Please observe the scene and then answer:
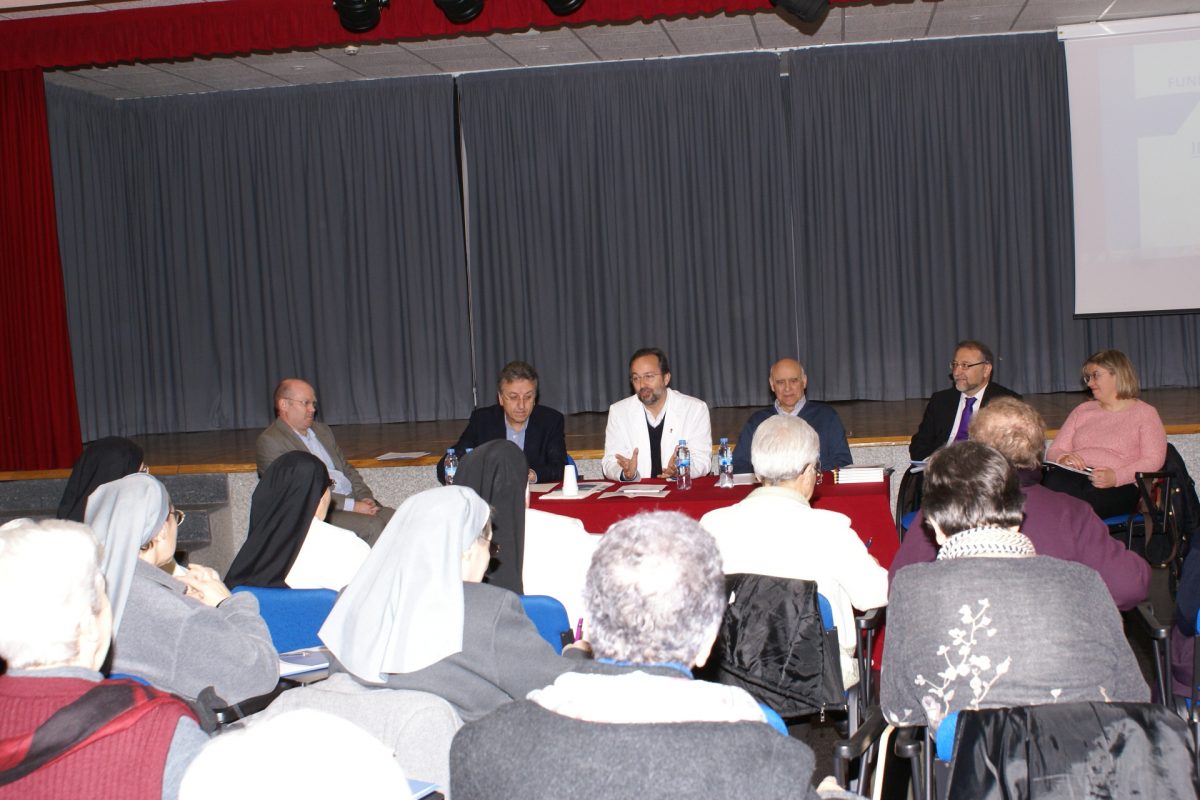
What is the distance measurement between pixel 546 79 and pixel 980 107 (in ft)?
12.5

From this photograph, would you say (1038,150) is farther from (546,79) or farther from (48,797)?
(48,797)

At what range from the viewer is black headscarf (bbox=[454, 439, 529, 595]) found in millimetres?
3439

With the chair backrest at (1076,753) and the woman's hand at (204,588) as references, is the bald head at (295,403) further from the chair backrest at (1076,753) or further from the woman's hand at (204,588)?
the chair backrest at (1076,753)

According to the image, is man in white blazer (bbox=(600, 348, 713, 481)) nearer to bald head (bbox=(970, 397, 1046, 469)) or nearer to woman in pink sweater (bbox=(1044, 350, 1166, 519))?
woman in pink sweater (bbox=(1044, 350, 1166, 519))

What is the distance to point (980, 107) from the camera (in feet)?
32.0

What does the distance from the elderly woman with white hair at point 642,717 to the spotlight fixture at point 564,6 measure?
19.9 feet

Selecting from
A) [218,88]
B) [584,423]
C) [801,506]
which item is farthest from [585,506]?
[218,88]

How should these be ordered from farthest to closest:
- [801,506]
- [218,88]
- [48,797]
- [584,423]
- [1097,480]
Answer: [218,88] → [584,423] → [1097,480] → [801,506] → [48,797]

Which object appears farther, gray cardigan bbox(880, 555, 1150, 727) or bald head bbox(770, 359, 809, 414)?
bald head bbox(770, 359, 809, 414)

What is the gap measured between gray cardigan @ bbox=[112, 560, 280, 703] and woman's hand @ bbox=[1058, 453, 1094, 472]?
166 inches

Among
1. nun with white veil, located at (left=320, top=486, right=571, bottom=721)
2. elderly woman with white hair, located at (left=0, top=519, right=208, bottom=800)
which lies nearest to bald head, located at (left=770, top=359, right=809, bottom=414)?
nun with white veil, located at (left=320, top=486, right=571, bottom=721)

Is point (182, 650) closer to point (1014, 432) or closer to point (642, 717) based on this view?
point (642, 717)

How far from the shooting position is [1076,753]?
1.71 meters

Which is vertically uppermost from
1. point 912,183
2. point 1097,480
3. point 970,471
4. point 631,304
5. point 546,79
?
point 546,79
